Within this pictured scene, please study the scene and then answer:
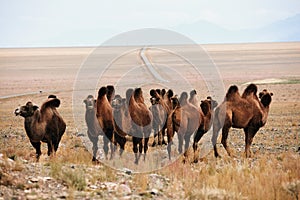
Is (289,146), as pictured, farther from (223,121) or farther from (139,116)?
(139,116)

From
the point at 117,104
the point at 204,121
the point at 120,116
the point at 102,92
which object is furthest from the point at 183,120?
the point at 102,92

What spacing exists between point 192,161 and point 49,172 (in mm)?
4306

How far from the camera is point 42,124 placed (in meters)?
12.4

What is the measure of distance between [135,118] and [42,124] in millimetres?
2091

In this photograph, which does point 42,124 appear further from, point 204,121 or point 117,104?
point 204,121

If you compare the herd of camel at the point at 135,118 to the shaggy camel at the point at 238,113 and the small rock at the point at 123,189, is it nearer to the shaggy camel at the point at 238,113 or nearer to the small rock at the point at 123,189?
the shaggy camel at the point at 238,113

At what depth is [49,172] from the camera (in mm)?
10141

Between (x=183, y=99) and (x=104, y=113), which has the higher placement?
(x=183, y=99)

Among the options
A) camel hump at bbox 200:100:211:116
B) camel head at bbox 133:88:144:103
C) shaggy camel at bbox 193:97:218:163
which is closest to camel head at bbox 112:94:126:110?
camel head at bbox 133:88:144:103

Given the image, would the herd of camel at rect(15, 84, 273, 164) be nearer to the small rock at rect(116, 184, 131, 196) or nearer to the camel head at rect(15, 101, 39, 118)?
the camel head at rect(15, 101, 39, 118)

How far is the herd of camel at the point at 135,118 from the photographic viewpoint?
12359 millimetres

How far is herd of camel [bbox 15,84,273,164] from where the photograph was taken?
12.4 m

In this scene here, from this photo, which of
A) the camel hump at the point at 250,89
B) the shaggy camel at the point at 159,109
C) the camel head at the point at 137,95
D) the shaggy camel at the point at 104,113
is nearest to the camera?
the shaggy camel at the point at 104,113

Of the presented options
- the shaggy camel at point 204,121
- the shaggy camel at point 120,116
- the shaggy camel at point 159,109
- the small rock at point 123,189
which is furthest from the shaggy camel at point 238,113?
the small rock at point 123,189
